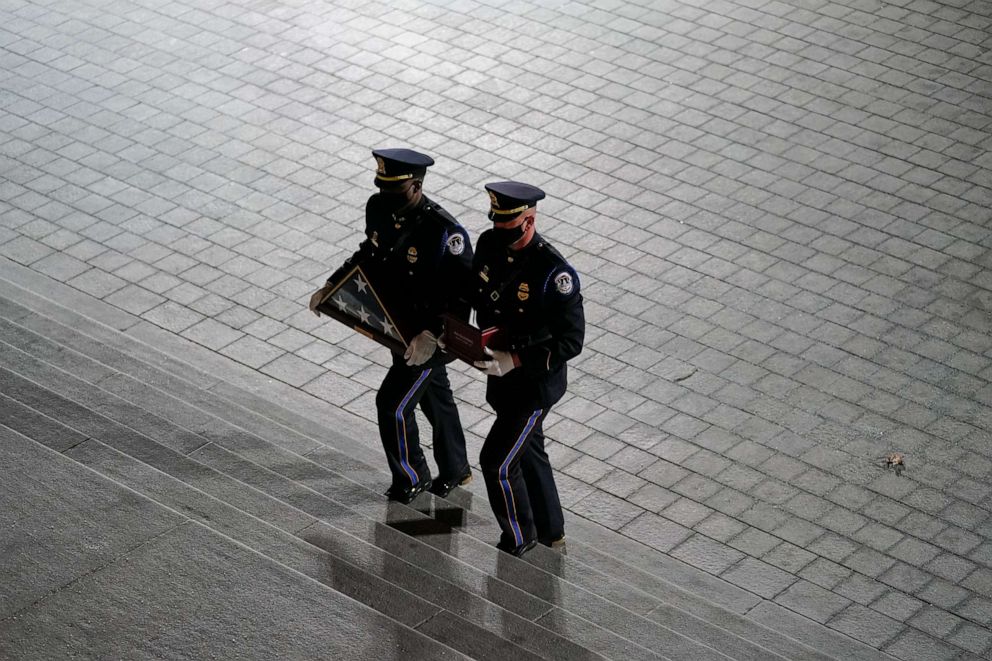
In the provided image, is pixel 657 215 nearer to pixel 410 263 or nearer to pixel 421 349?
pixel 410 263

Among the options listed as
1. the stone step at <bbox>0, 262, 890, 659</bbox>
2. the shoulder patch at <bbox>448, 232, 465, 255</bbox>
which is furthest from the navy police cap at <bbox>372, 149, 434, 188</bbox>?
the stone step at <bbox>0, 262, 890, 659</bbox>

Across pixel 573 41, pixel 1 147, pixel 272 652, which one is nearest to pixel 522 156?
pixel 573 41

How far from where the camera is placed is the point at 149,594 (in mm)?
5258

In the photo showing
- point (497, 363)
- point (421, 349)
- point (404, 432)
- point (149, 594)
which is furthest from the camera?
point (404, 432)

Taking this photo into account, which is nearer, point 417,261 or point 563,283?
point 563,283

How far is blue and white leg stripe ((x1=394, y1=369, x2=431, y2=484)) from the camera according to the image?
21.6 feet

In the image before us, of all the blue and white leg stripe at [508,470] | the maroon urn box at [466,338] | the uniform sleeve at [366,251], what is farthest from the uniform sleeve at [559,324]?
the uniform sleeve at [366,251]

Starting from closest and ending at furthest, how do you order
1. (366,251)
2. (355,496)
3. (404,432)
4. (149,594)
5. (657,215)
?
(149,594)
(366,251)
(404,432)
(355,496)
(657,215)

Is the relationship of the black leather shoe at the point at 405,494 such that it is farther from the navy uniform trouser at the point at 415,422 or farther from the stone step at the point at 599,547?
the stone step at the point at 599,547

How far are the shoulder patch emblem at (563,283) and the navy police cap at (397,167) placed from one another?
0.81 meters

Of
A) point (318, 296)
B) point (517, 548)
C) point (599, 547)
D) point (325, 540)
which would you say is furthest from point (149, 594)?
point (599, 547)

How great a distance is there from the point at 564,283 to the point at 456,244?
0.61m

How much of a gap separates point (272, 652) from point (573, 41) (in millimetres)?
8416

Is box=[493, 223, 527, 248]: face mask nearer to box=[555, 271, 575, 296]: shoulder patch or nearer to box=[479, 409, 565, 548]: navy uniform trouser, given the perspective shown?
box=[555, 271, 575, 296]: shoulder patch
